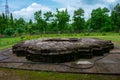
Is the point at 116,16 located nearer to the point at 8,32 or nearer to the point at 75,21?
the point at 75,21

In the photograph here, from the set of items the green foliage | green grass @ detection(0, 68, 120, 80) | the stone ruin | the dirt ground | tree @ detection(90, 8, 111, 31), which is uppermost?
tree @ detection(90, 8, 111, 31)

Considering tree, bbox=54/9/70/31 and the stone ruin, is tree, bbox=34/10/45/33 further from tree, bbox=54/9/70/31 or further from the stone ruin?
the stone ruin

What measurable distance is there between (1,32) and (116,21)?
2028 cm

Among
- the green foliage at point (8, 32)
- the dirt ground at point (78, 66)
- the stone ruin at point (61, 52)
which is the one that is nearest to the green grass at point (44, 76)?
the dirt ground at point (78, 66)

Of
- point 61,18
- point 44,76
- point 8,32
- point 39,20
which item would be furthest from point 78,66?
point 39,20

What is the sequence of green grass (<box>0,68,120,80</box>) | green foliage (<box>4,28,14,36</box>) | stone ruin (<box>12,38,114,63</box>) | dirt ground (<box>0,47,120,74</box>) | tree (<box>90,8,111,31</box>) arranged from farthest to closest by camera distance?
tree (<box>90,8,111,31</box>) → green foliage (<box>4,28,14,36</box>) → stone ruin (<box>12,38,114,63</box>) → dirt ground (<box>0,47,120,74</box>) → green grass (<box>0,68,120,80</box>)

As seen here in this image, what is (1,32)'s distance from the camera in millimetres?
32188

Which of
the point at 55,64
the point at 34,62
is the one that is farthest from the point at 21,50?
the point at 55,64

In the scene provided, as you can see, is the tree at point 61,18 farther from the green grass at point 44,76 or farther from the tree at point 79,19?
the green grass at point 44,76

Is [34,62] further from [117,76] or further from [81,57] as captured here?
[117,76]

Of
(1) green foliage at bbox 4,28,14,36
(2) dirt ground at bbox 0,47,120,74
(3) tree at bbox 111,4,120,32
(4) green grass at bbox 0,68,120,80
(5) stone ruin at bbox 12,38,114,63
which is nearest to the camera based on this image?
(4) green grass at bbox 0,68,120,80

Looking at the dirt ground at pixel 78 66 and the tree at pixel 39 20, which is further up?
the tree at pixel 39 20

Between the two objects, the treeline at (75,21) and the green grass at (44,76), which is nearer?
the green grass at (44,76)

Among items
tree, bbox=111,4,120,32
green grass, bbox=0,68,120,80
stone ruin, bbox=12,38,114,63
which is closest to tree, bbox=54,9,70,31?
tree, bbox=111,4,120,32
